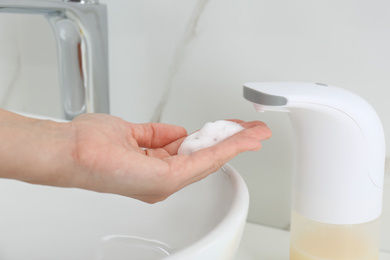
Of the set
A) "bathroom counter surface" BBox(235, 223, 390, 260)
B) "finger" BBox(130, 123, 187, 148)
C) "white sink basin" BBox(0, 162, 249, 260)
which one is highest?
"finger" BBox(130, 123, 187, 148)

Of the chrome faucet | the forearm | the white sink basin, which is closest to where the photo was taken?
the forearm

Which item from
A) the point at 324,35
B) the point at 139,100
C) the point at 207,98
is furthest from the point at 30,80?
the point at 324,35

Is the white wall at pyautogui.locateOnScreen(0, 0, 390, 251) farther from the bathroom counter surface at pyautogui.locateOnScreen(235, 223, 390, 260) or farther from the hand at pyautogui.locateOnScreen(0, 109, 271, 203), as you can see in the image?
the hand at pyautogui.locateOnScreen(0, 109, 271, 203)

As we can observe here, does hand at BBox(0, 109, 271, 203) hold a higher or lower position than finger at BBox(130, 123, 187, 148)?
higher

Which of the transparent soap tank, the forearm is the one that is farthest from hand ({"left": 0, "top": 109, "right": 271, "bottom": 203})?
the transparent soap tank

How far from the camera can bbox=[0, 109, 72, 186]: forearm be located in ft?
1.20

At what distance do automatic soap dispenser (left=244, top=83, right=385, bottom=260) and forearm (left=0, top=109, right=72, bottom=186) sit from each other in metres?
0.18

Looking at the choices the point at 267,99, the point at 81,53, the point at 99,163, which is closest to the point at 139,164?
the point at 99,163

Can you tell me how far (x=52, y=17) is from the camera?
589 mm

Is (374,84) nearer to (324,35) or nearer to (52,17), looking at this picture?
(324,35)

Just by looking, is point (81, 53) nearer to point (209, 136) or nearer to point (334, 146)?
point (209, 136)

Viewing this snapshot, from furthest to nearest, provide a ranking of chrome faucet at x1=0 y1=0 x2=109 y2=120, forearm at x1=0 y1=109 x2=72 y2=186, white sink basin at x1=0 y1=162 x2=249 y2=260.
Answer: chrome faucet at x1=0 y1=0 x2=109 y2=120, white sink basin at x1=0 y1=162 x2=249 y2=260, forearm at x1=0 y1=109 x2=72 y2=186

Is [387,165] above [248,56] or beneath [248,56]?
beneath

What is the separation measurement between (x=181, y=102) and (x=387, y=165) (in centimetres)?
29
